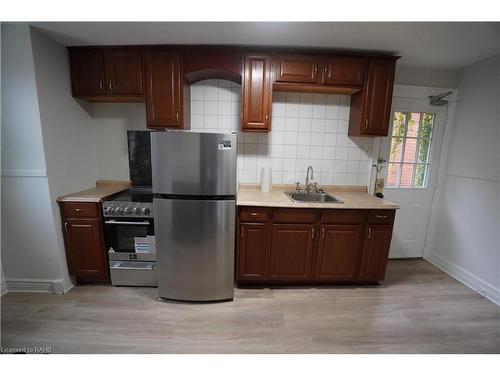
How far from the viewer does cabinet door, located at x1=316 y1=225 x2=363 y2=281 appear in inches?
81.0

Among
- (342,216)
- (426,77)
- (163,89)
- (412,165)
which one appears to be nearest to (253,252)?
(342,216)

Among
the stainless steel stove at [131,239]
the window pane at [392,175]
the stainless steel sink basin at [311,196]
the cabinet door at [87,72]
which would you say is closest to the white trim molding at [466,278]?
the window pane at [392,175]

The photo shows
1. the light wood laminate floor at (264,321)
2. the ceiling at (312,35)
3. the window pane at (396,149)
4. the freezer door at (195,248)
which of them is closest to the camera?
the light wood laminate floor at (264,321)

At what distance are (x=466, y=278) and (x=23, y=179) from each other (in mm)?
4496

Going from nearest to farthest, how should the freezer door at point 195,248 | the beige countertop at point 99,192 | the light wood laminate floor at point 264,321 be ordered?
the light wood laminate floor at point 264,321 → the freezer door at point 195,248 → the beige countertop at point 99,192

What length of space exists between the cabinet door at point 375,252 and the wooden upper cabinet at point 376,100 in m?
1.01

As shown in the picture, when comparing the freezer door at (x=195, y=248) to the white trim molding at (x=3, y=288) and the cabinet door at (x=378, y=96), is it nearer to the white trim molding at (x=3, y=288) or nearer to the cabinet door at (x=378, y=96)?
the white trim molding at (x=3, y=288)

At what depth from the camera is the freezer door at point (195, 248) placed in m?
1.79

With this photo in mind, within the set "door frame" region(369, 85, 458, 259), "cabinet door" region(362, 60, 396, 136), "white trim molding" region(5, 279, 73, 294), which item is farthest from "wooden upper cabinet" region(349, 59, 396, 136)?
"white trim molding" region(5, 279, 73, 294)

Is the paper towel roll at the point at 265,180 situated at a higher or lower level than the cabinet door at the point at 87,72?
lower

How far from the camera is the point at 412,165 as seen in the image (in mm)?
2686

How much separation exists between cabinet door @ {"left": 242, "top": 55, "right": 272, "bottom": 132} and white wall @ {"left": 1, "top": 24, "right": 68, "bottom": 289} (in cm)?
179

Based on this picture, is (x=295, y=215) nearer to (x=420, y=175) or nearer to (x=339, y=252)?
(x=339, y=252)

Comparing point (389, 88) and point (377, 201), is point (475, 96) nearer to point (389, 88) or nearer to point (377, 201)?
point (389, 88)
